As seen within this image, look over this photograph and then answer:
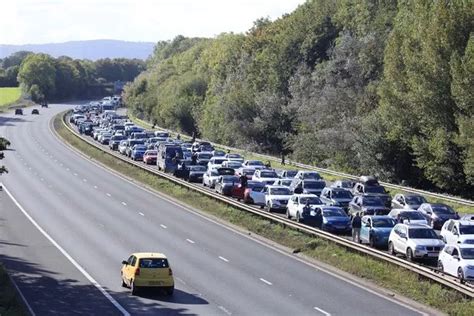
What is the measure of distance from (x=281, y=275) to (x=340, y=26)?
6426 centimetres

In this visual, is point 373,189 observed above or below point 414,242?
below

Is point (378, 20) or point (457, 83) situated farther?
point (378, 20)

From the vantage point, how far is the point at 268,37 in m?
108

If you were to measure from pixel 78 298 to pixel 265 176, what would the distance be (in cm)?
2723

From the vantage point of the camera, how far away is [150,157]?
70.7 metres

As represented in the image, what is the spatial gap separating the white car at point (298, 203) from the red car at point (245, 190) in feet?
18.8

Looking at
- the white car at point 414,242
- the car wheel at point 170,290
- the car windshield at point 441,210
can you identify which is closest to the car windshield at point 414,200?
the car windshield at point 441,210

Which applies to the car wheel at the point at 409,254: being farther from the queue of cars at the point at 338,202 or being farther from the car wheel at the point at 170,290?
the car wheel at the point at 170,290

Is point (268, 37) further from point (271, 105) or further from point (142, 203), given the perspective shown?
point (142, 203)

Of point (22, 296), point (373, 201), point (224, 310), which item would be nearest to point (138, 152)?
point (373, 201)

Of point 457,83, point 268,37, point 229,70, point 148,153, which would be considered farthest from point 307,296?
point 229,70

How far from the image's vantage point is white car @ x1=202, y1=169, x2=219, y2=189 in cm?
5472

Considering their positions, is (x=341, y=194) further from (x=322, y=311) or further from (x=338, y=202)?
(x=322, y=311)

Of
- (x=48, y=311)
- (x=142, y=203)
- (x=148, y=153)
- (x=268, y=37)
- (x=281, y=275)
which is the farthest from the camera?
(x=268, y=37)
